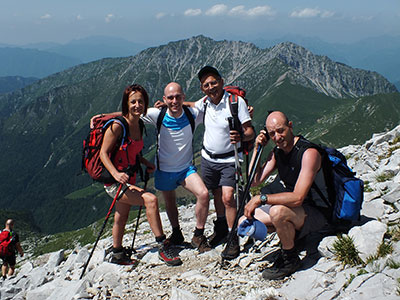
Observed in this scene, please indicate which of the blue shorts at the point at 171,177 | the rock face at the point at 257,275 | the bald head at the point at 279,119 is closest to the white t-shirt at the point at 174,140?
the blue shorts at the point at 171,177

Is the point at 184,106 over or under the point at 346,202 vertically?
over

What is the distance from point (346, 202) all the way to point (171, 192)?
4.98m

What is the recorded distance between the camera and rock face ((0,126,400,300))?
6.24 meters

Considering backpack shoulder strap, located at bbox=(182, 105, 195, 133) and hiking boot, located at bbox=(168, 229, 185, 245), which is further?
hiking boot, located at bbox=(168, 229, 185, 245)

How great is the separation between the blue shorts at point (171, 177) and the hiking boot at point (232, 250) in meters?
2.21

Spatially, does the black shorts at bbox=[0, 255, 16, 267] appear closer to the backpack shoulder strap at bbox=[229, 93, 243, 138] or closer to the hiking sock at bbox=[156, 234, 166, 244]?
the hiking sock at bbox=[156, 234, 166, 244]

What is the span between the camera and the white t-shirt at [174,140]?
951 centimetres

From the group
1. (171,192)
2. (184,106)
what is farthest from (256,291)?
(184,106)

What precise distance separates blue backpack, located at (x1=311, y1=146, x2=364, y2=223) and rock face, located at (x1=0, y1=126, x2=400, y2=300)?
0.46 metres

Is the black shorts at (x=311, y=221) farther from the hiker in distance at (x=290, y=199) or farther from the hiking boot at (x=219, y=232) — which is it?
the hiking boot at (x=219, y=232)

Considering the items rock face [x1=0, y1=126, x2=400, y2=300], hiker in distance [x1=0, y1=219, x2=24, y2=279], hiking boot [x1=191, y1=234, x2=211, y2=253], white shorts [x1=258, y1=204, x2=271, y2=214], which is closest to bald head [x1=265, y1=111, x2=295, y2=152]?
white shorts [x1=258, y1=204, x2=271, y2=214]

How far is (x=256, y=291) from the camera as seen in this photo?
7148mm

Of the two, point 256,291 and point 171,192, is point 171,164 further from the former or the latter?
point 256,291

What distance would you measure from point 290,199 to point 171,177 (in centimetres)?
387
